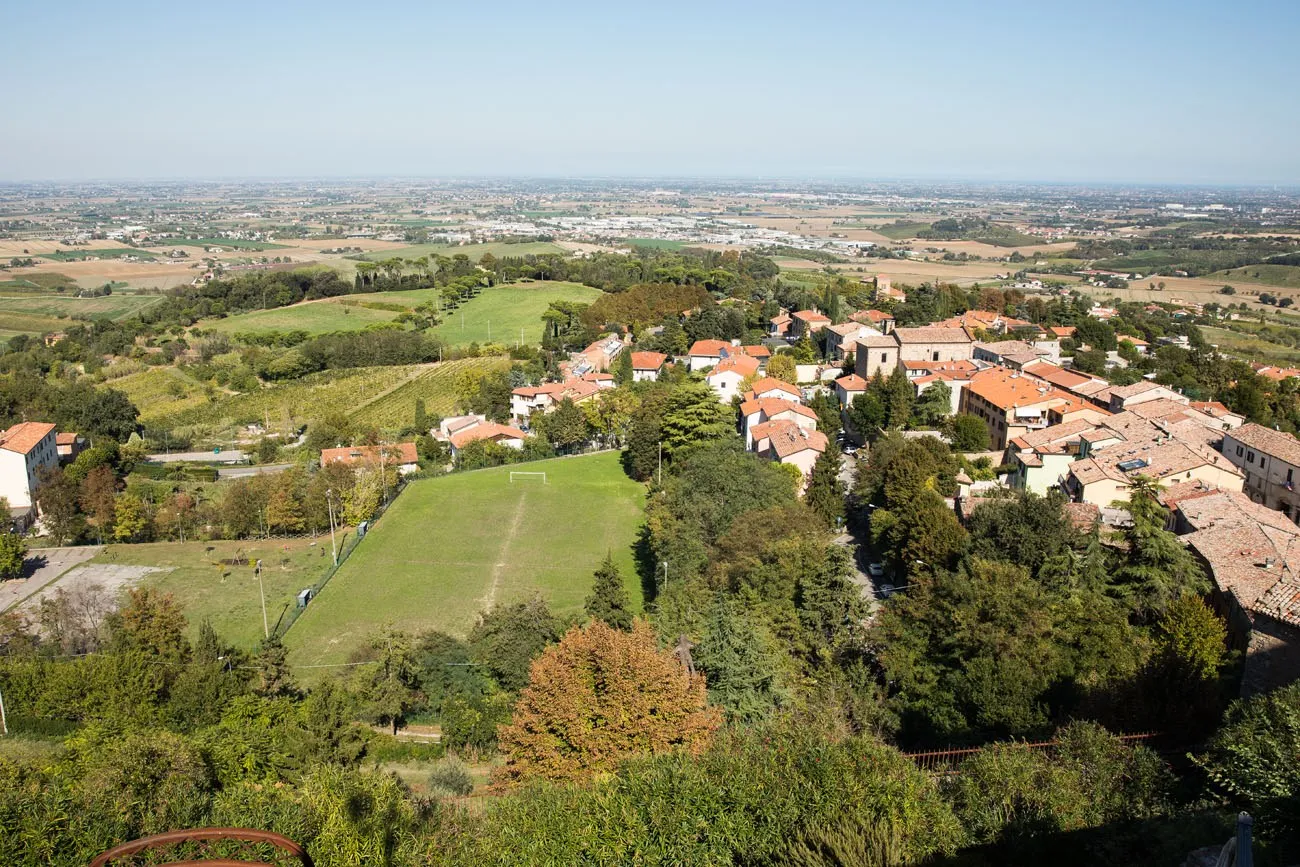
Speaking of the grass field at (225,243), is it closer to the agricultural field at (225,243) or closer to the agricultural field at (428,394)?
the agricultural field at (225,243)

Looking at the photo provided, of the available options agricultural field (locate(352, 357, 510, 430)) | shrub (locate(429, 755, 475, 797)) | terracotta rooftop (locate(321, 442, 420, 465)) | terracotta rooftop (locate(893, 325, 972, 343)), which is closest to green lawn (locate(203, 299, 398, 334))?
agricultural field (locate(352, 357, 510, 430))

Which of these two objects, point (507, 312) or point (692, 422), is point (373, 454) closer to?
point (692, 422)

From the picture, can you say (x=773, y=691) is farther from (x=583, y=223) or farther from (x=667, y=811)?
(x=583, y=223)

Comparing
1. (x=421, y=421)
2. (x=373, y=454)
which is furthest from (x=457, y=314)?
(x=373, y=454)

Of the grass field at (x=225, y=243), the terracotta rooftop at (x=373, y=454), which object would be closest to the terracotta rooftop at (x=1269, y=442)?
the terracotta rooftop at (x=373, y=454)

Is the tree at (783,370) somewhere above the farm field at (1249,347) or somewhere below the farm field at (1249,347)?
above

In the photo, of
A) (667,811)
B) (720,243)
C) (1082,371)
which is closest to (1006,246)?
(720,243)

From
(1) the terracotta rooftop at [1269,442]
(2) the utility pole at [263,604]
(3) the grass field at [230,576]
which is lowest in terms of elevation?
(3) the grass field at [230,576]
